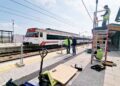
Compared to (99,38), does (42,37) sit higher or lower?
higher

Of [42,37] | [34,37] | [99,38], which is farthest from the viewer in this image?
[42,37]

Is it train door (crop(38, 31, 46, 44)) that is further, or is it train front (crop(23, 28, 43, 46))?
train door (crop(38, 31, 46, 44))

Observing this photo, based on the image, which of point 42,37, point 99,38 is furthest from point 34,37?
point 99,38

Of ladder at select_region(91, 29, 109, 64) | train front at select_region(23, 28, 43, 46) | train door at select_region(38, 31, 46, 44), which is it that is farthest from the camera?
train door at select_region(38, 31, 46, 44)

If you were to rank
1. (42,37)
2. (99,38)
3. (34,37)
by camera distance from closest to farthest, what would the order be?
(99,38) < (34,37) < (42,37)

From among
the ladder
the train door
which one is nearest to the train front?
the train door

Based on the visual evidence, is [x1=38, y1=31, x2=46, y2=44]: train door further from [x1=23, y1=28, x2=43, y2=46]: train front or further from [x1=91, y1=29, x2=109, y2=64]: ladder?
[x1=91, y1=29, x2=109, y2=64]: ladder

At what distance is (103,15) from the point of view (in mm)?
10672

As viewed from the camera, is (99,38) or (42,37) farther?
(42,37)

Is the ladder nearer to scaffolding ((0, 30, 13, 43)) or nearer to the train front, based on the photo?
the train front

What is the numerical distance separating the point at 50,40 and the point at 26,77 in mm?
14107

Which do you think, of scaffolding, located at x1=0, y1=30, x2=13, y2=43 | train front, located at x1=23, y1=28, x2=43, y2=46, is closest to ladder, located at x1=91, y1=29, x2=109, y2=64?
train front, located at x1=23, y1=28, x2=43, y2=46

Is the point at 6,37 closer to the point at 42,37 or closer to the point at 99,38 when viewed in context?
the point at 42,37

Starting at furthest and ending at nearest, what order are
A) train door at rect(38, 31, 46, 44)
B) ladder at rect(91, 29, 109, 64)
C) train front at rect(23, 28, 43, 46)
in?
train door at rect(38, 31, 46, 44)
train front at rect(23, 28, 43, 46)
ladder at rect(91, 29, 109, 64)
